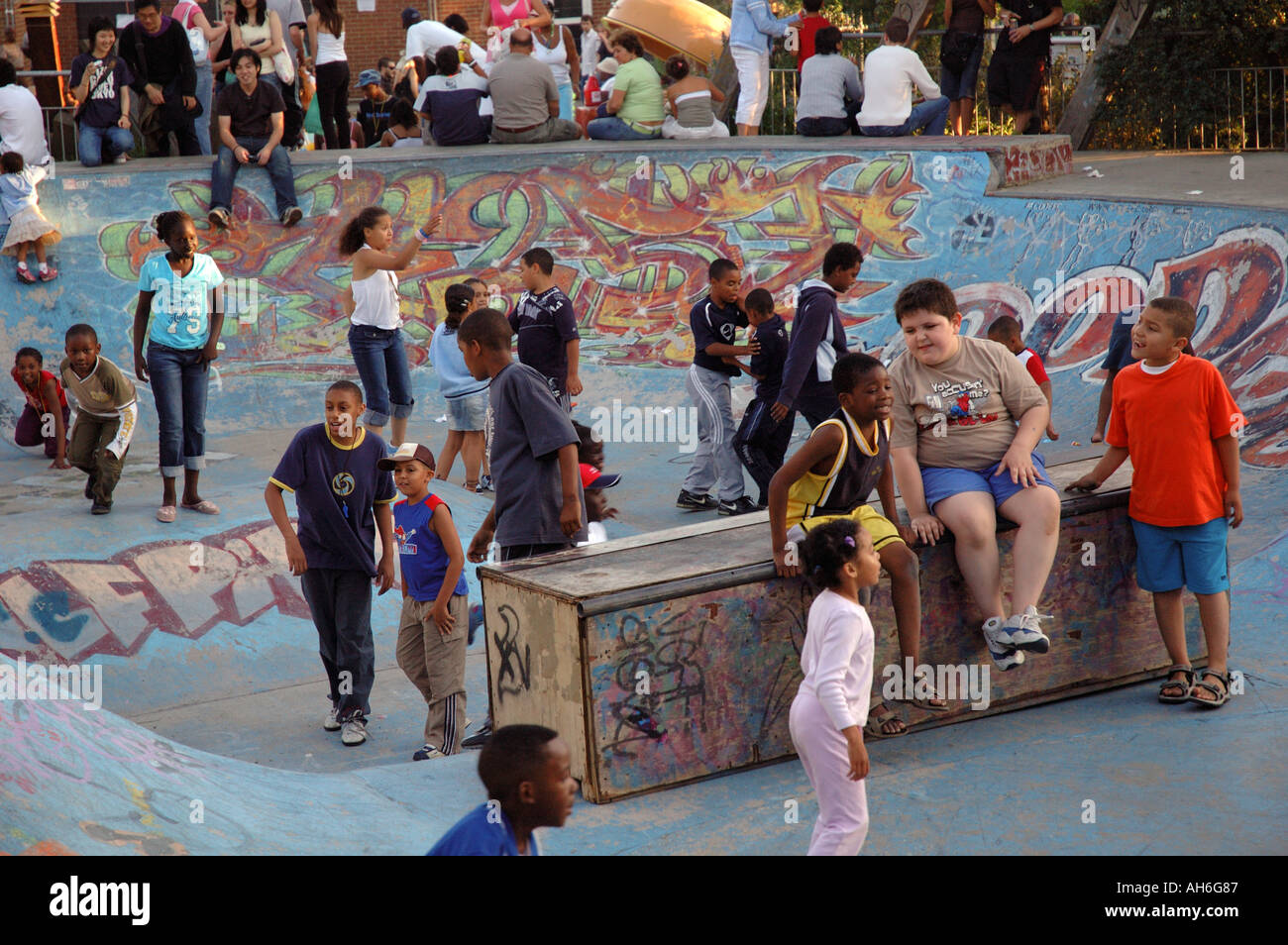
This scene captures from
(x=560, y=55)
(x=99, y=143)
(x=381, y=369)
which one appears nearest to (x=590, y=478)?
(x=381, y=369)

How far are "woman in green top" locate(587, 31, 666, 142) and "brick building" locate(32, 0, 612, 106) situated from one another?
13.9m

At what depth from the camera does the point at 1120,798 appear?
177 inches

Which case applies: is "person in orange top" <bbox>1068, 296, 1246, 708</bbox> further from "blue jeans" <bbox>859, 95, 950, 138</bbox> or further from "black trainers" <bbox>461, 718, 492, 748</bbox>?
"blue jeans" <bbox>859, 95, 950, 138</bbox>

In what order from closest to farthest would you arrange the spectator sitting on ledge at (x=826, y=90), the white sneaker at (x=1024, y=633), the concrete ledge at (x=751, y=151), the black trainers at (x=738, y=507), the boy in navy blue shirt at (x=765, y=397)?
the white sneaker at (x=1024, y=633)
the boy in navy blue shirt at (x=765, y=397)
the black trainers at (x=738, y=507)
the concrete ledge at (x=751, y=151)
the spectator sitting on ledge at (x=826, y=90)

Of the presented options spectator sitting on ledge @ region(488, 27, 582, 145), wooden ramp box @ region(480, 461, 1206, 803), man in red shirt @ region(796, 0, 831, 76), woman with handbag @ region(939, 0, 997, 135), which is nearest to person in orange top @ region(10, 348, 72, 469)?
spectator sitting on ledge @ region(488, 27, 582, 145)

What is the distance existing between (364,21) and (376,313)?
2079cm

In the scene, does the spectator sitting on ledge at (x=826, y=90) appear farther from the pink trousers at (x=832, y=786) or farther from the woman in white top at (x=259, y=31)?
the pink trousers at (x=832, y=786)

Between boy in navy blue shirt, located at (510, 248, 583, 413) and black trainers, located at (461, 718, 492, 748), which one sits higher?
boy in navy blue shirt, located at (510, 248, 583, 413)

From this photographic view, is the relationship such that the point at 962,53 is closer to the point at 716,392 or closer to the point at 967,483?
the point at 716,392

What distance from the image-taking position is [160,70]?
537 inches

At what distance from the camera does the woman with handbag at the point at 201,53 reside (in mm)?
14344

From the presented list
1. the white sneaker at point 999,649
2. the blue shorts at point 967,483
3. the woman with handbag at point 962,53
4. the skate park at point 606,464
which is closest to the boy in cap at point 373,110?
the skate park at point 606,464

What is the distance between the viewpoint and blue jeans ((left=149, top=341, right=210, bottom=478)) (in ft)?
26.5

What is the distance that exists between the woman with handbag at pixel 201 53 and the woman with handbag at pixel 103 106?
3.43 ft
